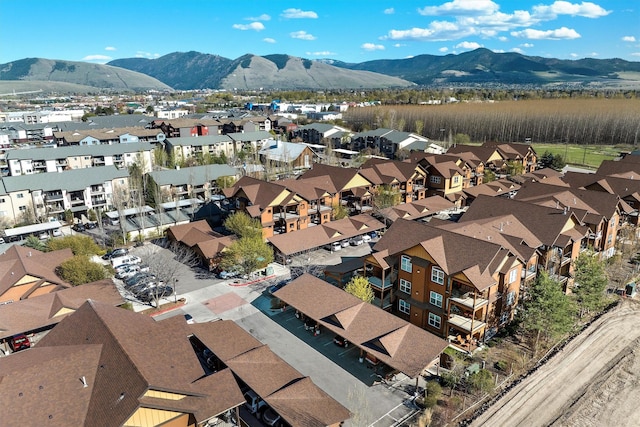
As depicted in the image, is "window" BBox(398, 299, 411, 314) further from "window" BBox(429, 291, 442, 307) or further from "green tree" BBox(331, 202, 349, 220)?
"green tree" BBox(331, 202, 349, 220)

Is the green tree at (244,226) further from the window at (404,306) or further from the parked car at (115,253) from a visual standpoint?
the window at (404,306)

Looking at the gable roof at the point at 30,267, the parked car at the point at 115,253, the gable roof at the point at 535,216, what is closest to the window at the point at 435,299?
the gable roof at the point at 535,216

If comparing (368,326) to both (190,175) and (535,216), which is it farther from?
(190,175)

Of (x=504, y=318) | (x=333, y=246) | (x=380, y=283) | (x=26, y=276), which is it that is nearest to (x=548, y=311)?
(x=504, y=318)

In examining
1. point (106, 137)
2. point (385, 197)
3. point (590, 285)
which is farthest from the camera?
point (106, 137)

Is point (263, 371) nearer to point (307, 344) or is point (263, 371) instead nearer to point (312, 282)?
point (307, 344)

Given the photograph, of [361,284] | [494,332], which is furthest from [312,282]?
[494,332]

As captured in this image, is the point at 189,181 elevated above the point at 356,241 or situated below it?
above
